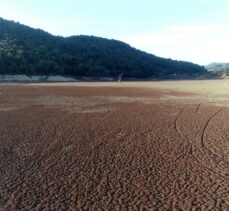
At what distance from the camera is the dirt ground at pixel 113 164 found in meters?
7.00

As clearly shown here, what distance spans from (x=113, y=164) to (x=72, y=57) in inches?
3355

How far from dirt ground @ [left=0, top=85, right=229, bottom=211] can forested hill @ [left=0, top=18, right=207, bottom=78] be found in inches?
2264

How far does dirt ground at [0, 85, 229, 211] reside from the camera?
7.00 meters

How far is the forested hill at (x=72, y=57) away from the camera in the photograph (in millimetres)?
75312

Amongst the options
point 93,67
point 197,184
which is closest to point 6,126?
point 197,184

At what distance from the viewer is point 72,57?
92.4 metres

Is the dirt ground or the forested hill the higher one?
the forested hill

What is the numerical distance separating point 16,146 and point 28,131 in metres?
2.74

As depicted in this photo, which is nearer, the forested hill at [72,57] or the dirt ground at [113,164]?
the dirt ground at [113,164]

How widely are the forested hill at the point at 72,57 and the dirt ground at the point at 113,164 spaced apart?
189 feet

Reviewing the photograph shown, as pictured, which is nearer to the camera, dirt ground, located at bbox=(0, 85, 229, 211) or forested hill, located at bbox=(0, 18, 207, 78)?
dirt ground, located at bbox=(0, 85, 229, 211)

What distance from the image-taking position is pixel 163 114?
19.7m

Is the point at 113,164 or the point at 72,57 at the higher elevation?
the point at 72,57

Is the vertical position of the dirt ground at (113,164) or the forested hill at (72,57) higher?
the forested hill at (72,57)
